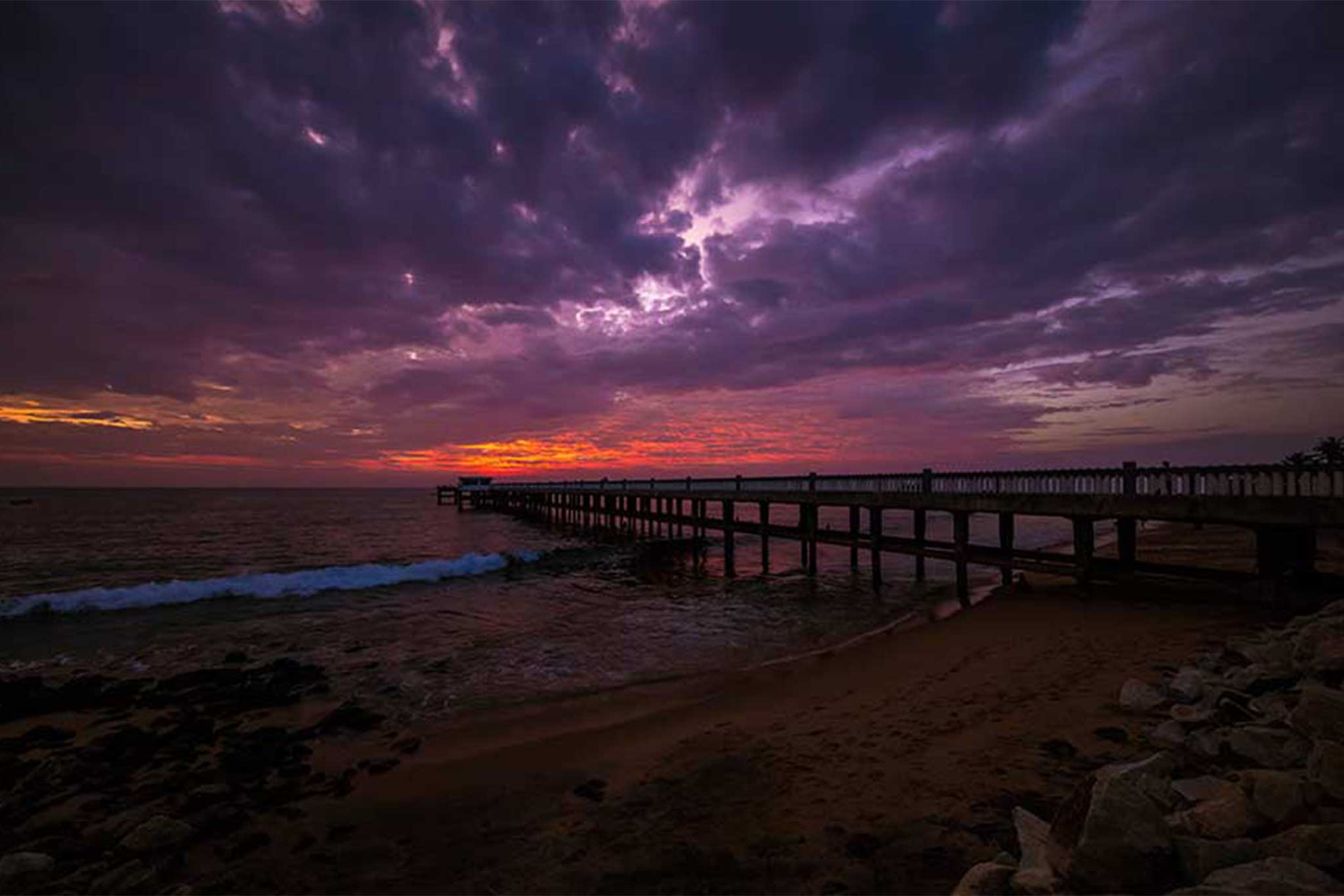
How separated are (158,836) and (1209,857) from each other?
8.41 m

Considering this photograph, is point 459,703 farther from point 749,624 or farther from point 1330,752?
point 1330,752

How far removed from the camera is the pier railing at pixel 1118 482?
951 cm

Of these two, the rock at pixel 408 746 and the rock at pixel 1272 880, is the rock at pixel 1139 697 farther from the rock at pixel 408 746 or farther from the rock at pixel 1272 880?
the rock at pixel 408 746

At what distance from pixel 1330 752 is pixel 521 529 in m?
50.4

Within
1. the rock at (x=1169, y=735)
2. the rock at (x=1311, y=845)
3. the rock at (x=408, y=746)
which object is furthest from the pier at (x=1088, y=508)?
the rock at (x=408, y=746)

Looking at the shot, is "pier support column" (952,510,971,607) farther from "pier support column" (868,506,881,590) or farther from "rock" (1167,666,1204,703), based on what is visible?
"rock" (1167,666,1204,703)

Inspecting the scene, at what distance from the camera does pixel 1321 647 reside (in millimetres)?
5895

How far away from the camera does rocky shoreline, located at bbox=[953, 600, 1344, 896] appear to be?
292 cm

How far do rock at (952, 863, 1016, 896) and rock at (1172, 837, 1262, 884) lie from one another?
2.78 feet

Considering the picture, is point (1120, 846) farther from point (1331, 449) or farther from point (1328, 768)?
point (1331, 449)

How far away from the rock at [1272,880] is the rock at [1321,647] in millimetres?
4344

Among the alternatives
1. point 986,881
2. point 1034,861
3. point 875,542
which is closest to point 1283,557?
point 875,542


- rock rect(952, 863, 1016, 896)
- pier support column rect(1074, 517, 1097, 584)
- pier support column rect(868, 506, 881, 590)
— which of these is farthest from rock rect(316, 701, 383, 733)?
pier support column rect(868, 506, 881, 590)

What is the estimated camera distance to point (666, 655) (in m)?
12.0
